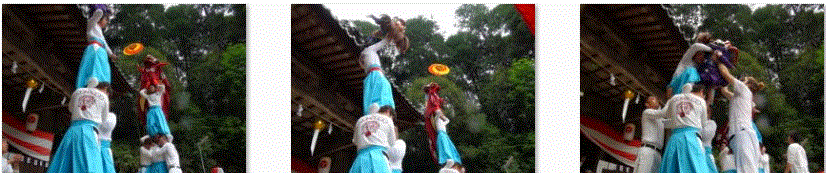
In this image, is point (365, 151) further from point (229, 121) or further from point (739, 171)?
point (739, 171)

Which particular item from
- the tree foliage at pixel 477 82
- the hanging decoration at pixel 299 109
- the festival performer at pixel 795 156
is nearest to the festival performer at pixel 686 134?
the festival performer at pixel 795 156

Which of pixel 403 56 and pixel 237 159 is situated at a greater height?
pixel 403 56

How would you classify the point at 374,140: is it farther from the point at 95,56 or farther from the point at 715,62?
the point at 715,62

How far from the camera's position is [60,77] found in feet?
27.9

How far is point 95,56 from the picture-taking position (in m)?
8.52

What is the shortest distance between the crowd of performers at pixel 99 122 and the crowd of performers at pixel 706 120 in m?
2.77

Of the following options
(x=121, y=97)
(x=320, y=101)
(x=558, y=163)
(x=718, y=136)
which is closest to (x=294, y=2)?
(x=320, y=101)

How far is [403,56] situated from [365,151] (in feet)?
1.98

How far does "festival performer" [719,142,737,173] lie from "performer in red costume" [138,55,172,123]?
3.23 m

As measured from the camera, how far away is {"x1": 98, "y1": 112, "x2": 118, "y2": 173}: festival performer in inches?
333

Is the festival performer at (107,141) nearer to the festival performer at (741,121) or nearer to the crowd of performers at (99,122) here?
the crowd of performers at (99,122)

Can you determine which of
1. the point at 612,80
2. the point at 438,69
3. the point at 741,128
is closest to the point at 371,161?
the point at 438,69

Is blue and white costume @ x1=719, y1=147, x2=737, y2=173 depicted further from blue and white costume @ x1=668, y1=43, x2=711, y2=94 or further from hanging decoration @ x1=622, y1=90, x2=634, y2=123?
hanging decoration @ x1=622, y1=90, x2=634, y2=123

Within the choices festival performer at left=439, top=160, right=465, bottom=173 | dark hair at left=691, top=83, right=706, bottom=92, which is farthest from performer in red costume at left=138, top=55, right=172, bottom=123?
dark hair at left=691, top=83, right=706, bottom=92
